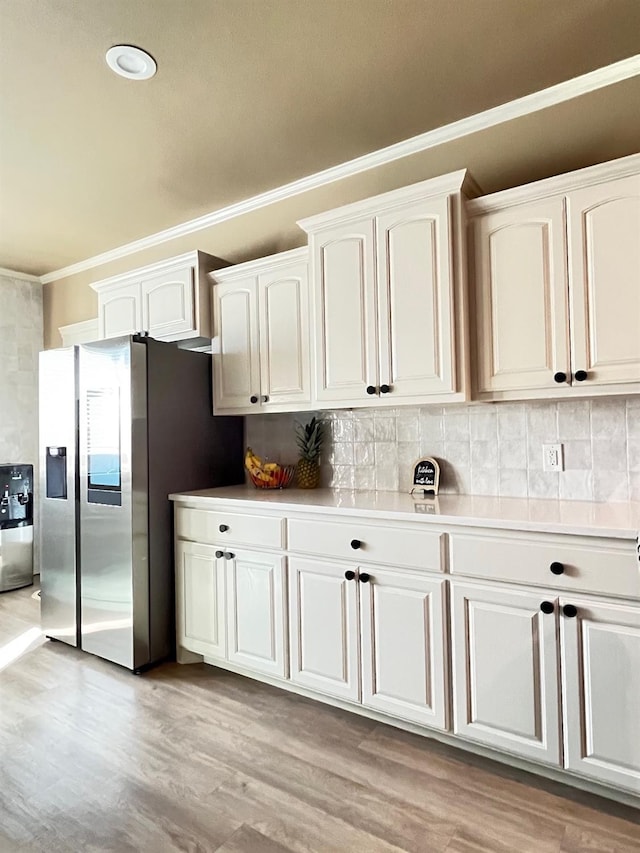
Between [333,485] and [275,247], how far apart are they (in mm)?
1505

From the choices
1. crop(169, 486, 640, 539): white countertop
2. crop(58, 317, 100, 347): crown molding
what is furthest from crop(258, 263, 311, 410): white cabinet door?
crop(58, 317, 100, 347): crown molding

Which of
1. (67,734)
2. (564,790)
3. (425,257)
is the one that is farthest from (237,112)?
(564,790)

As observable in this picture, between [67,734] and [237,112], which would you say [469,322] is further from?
[67,734]

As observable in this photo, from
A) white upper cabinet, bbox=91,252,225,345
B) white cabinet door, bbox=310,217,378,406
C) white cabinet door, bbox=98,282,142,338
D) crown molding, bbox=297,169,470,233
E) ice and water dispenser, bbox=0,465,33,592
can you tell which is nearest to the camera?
crown molding, bbox=297,169,470,233

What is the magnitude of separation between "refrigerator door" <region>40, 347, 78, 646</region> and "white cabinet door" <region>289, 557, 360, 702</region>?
146 cm

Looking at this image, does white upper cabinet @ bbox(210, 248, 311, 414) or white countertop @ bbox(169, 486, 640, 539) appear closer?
white countertop @ bbox(169, 486, 640, 539)

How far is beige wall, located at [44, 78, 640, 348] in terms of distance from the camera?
2268mm

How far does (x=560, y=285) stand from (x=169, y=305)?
222 cm

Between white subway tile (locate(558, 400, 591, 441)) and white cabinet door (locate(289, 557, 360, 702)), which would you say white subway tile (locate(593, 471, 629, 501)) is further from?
white cabinet door (locate(289, 557, 360, 702))

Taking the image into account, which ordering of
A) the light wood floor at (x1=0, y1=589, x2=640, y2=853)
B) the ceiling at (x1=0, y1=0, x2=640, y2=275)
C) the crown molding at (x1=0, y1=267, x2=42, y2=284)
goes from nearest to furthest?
the light wood floor at (x1=0, y1=589, x2=640, y2=853)
the ceiling at (x1=0, y1=0, x2=640, y2=275)
the crown molding at (x1=0, y1=267, x2=42, y2=284)

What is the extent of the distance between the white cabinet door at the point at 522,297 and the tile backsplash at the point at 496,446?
12.5 inches

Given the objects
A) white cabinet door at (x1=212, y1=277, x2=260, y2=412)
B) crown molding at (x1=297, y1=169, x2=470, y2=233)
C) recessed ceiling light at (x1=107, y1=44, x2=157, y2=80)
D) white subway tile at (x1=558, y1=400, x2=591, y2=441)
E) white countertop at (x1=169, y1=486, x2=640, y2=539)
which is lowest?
white countertop at (x1=169, y1=486, x2=640, y2=539)

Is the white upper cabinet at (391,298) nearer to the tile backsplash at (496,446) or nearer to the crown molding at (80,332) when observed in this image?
the tile backsplash at (496,446)

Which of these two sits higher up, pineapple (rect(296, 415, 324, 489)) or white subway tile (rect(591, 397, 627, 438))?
white subway tile (rect(591, 397, 627, 438))
